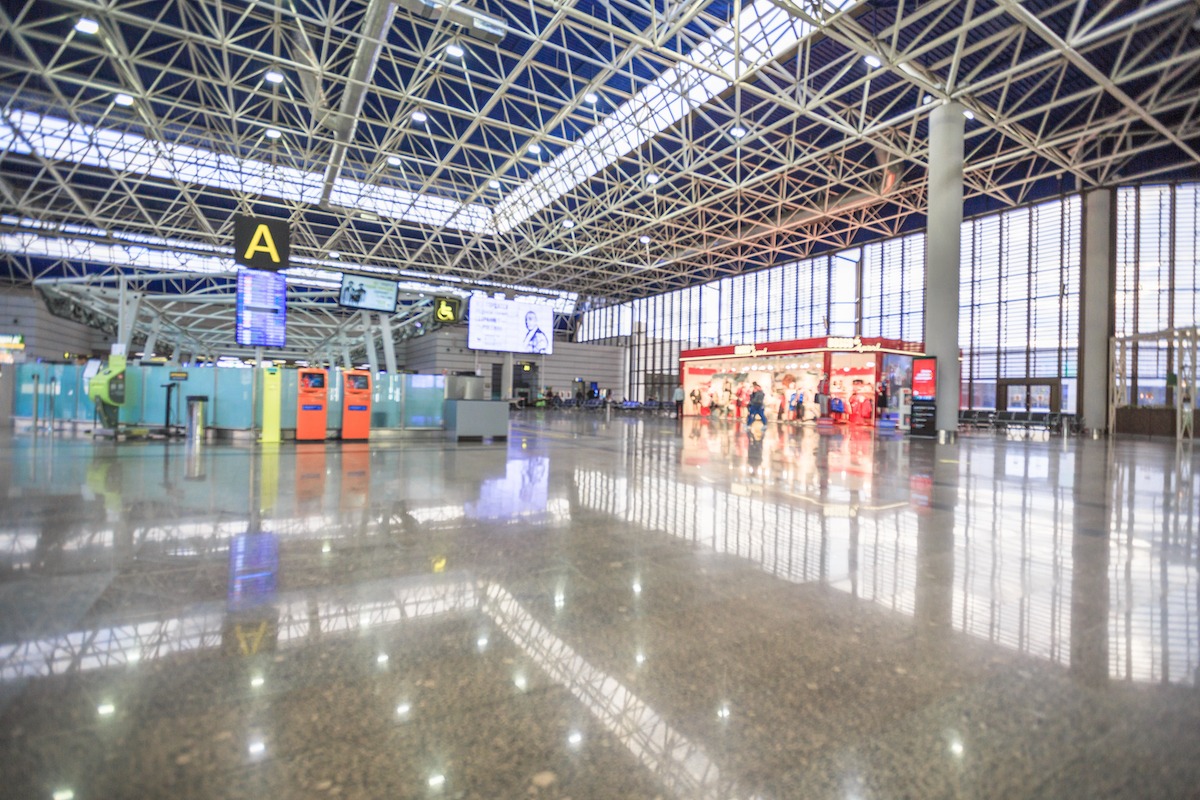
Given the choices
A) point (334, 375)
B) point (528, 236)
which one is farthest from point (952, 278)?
point (528, 236)

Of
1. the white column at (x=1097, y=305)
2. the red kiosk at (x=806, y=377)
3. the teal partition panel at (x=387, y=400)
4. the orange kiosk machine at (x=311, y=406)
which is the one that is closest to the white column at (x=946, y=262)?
the red kiosk at (x=806, y=377)

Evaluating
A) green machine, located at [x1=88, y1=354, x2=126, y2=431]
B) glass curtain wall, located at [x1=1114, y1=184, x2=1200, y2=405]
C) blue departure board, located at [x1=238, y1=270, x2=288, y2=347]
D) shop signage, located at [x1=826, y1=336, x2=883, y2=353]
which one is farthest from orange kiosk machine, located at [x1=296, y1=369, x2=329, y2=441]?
glass curtain wall, located at [x1=1114, y1=184, x2=1200, y2=405]

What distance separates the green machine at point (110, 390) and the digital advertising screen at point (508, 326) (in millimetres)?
8374

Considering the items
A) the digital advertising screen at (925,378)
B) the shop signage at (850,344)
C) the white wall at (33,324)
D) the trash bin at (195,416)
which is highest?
the white wall at (33,324)

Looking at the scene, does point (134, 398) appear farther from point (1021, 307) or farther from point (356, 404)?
point (1021, 307)

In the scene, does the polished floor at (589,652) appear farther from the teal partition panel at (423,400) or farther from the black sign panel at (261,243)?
the teal partition panel at (423,400)

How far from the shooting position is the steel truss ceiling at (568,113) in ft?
52.3

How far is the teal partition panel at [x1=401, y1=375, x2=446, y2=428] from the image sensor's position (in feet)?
50.3

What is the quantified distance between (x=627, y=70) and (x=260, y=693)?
71.1ft

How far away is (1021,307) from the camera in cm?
2658

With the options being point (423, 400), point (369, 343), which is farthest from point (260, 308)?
point (423, 400)

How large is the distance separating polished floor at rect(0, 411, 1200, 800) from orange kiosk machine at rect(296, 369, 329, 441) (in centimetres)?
750

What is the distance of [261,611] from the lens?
275 centimetres

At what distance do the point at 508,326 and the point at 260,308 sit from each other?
7063 millimetres
